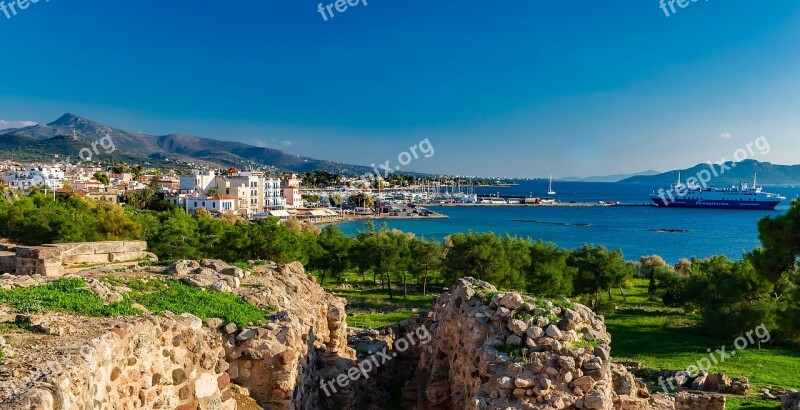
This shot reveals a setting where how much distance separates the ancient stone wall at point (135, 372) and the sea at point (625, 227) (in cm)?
5736

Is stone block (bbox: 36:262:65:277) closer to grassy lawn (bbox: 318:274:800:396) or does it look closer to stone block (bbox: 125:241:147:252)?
stone block (bbox: 125:241:147:252)

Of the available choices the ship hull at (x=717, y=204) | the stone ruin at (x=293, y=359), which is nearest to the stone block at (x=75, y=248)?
the stone ruin at (x=293, y=359)

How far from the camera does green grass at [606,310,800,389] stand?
1764cm

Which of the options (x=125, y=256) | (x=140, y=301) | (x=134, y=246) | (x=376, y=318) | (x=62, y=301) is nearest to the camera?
(x=62, y=301)

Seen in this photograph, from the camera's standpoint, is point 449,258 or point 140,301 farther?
point 449,258

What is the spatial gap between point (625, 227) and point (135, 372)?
11781 centimetres

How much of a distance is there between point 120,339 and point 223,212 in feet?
248

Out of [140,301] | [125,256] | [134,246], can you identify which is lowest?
[125,256]

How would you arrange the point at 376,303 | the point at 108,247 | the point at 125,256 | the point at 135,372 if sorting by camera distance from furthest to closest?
1. the point at 376,303
2. the point at 125,256
3. the point at 108,247
4. the point at 135,372

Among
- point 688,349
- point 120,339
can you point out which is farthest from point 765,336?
point 120,339

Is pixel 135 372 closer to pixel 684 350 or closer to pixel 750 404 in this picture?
pixel 750 404

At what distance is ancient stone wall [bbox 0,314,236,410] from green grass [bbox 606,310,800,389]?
16.3 metres

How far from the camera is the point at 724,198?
460 ft

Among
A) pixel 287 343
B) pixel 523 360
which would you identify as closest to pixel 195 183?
pixel 287 343
